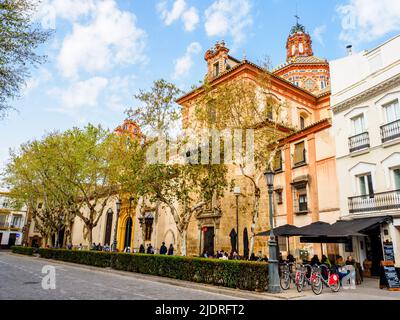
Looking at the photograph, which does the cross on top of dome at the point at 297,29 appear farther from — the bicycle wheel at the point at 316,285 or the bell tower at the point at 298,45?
the bicycle wheel at the point at 316,285

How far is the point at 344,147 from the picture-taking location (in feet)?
59.7

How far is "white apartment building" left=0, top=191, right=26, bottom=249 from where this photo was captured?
59.5 meters

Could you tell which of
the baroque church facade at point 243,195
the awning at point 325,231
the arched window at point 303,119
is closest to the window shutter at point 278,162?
the baroque church facade at point 243,195

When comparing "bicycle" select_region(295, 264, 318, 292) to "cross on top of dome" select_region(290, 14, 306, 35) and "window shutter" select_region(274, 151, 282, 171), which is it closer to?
"window shutter" select_region(274, 151, 282, 171)

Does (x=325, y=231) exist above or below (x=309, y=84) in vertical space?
below

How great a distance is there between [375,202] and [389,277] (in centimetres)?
494

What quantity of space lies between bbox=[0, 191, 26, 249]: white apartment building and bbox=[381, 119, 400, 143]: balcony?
210 ft

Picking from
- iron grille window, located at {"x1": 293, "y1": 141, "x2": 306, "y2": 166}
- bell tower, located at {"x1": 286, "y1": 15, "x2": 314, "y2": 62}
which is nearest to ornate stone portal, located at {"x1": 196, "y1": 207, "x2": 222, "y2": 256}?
iron grille window, located at {"x1": 293, "y1": 141, "x2": 306, "y2": 166}

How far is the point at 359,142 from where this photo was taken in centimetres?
1742

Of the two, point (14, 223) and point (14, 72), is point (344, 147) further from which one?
point (14, 223)

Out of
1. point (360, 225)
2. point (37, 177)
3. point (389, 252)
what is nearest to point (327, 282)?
point (389, 252)

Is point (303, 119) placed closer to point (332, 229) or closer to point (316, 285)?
point (332, 229)
